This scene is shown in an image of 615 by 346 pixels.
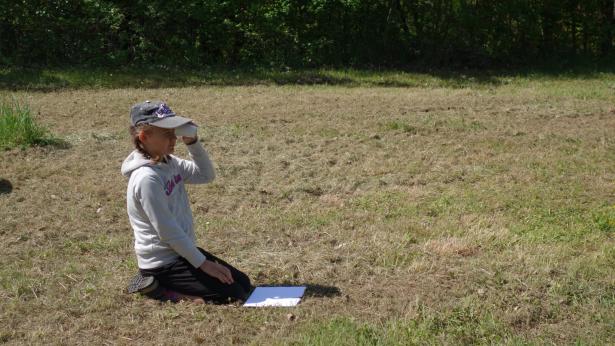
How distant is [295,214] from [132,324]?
7.27 feet

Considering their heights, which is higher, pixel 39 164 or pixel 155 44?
pixel 155 44

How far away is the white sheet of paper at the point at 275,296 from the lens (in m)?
4.56

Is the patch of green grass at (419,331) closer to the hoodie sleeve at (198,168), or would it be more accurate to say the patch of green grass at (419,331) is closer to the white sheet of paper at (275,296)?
the white sheet of paper at (275,296)

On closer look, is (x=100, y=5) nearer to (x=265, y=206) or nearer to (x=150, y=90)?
(x=150, y=90)

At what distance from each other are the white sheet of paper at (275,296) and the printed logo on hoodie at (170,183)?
2.61 feet

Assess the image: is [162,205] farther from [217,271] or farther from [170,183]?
[217,271]

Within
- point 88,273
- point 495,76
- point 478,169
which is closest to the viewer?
point 88,273

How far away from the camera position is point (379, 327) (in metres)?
4.21

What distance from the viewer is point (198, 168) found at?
477 centimetres

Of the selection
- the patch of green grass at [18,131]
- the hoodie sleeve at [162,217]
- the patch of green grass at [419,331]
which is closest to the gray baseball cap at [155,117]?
the hoodie sleeve at [162,217]

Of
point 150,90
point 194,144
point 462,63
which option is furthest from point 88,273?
point 462,63

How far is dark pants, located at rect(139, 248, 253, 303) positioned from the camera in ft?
15.0

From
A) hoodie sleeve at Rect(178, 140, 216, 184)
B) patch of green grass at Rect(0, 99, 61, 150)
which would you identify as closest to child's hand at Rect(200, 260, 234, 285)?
hoodie sleeve at Rect(178, 140, 216, 184)

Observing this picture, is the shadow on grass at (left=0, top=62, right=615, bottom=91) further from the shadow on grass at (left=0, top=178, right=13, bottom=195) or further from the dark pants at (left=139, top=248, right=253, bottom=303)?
the dark pants at (left=139, top=248, right=253, bottom=303)
